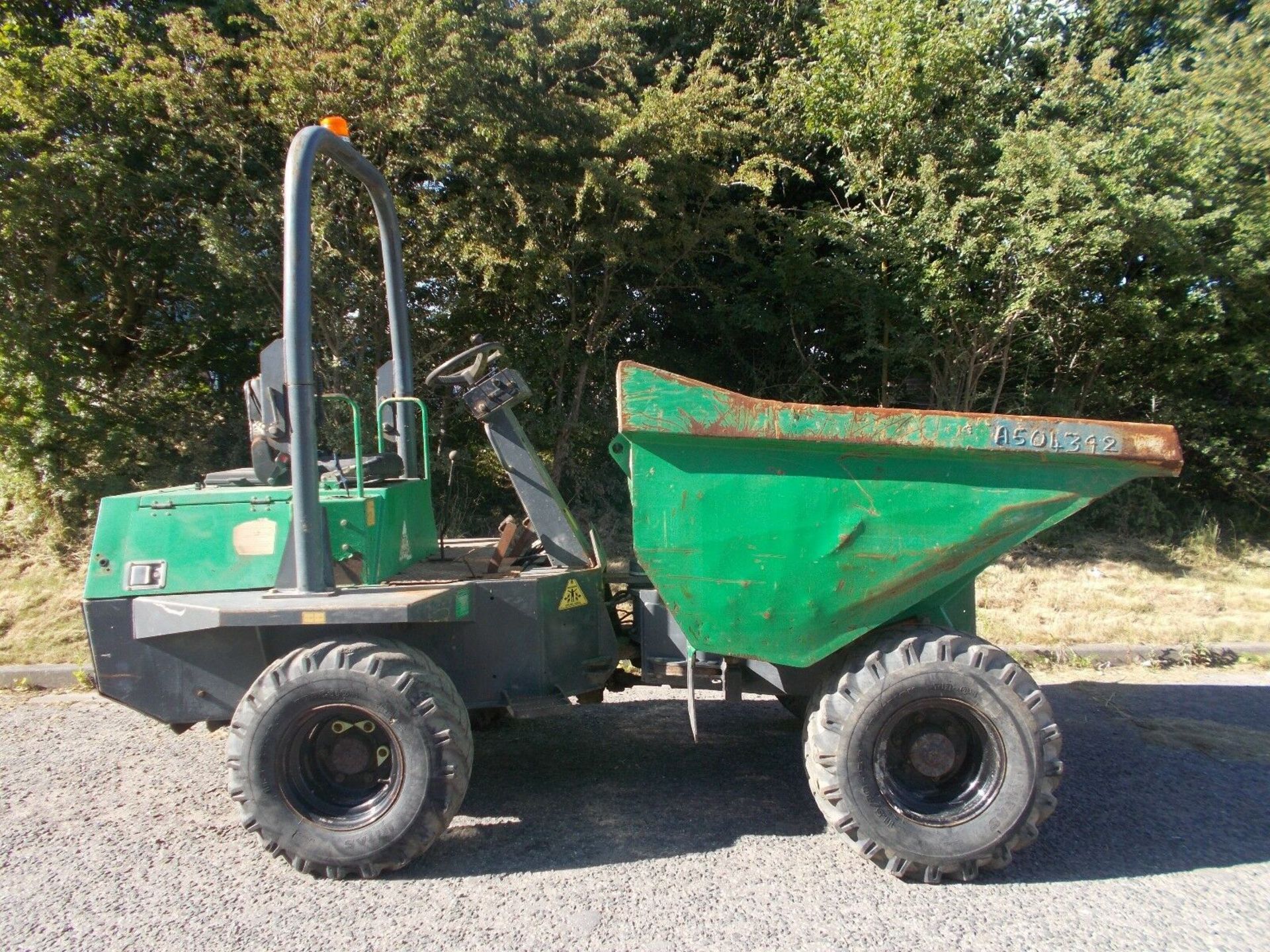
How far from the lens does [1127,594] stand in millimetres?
8023

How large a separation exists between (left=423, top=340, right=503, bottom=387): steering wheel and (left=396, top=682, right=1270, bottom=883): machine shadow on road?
6.63ft

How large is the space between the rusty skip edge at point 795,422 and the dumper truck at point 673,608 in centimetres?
1

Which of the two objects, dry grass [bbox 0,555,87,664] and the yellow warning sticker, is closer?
the yellow warning sticker

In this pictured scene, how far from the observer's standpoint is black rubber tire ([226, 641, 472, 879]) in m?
3.34

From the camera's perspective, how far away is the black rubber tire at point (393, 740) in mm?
3342

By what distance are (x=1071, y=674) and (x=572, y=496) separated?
5443 millimetres

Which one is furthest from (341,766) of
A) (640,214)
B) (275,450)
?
(640,214)

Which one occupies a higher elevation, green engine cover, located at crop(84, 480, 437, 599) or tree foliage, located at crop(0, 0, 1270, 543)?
Result: tree foliage, located at crop(0, 0, 1270, 543)

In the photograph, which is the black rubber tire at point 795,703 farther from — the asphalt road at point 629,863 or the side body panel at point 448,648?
the side body panel at point 448,648

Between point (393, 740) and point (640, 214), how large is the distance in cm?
620

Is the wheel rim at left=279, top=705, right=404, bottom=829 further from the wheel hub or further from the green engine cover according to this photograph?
the wheel hub

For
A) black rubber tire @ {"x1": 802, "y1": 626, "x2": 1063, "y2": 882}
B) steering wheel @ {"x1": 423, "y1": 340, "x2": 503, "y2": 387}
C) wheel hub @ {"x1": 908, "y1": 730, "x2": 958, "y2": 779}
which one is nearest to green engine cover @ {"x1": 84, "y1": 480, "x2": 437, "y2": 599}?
steering wheel @ {"x1": 423, "y1": 340, "x2": 503, "y2": 387}

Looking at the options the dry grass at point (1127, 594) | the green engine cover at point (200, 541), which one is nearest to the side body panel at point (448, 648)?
the green engine cover at point (200, 541)

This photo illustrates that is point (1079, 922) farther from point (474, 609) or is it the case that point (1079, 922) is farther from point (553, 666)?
point (474, 609)
